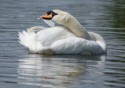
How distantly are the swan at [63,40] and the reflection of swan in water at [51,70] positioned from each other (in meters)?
0.39

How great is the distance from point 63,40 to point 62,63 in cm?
152

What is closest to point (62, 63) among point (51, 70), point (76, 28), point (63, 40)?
point (51, 70)

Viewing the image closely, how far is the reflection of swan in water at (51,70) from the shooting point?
41.4 feet

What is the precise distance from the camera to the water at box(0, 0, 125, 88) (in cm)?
1263

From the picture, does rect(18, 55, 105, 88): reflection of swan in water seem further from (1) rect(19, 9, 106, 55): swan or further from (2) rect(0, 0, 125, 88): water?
(1) rect(19, 9, 106, 55): swan

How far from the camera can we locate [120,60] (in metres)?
15.3

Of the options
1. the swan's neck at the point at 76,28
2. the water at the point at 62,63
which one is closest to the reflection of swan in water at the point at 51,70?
the water at the point at 62,63

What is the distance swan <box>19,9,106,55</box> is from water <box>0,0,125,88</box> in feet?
0.81

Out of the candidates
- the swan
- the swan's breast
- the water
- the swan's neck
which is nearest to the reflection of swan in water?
the water

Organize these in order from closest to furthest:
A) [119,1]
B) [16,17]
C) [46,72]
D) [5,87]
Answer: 1. [5,87]
2. [46,72]
3. [16,17]
4. [119,1]

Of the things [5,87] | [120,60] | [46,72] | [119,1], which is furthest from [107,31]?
[119,1]

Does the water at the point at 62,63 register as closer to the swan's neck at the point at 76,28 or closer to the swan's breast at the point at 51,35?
the swan's breast at the point at 51,35

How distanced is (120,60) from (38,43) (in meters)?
2.09

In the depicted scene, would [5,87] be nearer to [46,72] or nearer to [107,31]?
[46,72]
